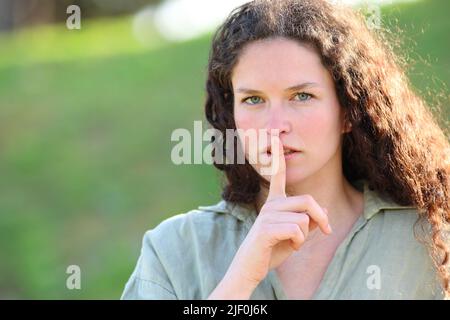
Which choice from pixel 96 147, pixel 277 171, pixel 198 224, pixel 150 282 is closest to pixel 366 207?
pixel 277 171

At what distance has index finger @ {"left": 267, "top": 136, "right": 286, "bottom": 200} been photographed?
2.71 metres

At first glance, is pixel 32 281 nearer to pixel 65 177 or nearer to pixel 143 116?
pixel 65 177

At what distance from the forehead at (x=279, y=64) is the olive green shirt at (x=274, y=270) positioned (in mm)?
482

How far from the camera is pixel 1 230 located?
7.06m

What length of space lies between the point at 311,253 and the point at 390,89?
650 mm

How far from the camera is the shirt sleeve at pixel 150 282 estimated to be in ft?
9.63

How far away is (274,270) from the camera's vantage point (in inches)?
115

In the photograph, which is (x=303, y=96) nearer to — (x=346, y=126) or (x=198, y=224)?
(x=346, y=126)

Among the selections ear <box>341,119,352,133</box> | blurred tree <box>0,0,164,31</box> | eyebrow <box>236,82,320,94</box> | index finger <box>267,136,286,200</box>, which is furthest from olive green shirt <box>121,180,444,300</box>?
blurred tree <box>0,0,164,31</box>

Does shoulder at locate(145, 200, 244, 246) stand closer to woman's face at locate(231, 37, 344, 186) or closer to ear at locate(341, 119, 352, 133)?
woman's face at locate(231, 37, 344, 186)

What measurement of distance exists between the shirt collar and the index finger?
1.11 feet

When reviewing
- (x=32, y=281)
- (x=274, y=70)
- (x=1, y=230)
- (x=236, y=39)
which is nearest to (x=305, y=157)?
(x=274, y=70)

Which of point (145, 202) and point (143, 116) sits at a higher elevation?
point (143, 116)

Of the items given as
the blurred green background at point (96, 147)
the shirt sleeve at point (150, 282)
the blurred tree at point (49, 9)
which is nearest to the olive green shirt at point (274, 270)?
the shirt sleeve at point (150, 282)
